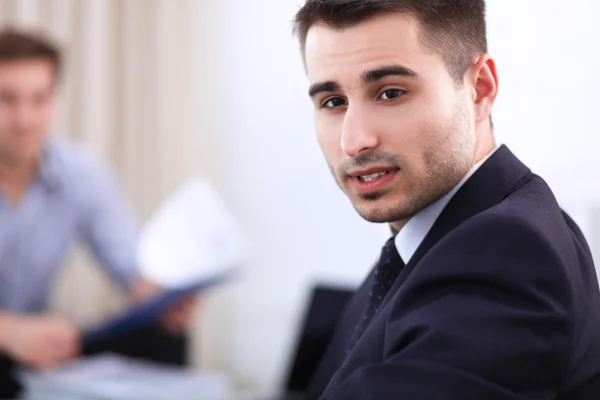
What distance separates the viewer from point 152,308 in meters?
1.81

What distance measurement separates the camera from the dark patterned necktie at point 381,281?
676 millimetres

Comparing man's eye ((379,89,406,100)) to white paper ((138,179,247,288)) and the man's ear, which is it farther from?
white paper ((138,179,247,288))

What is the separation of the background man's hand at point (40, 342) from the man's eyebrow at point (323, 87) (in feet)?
4.73

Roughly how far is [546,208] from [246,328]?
2.64 m

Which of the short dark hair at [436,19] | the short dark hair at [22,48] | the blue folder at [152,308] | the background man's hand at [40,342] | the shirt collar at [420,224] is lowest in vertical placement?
the background man's hand at [40,342]

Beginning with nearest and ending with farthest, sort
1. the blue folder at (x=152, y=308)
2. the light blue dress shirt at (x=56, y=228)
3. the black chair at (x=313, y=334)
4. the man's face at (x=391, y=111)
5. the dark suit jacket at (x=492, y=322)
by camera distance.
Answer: the dark suit jacket at (x=492, y=322) < the man's face at (x=391, y=111) < the blue folder at (x=152, y=308) < the black chair at (x=313, y=334) < the light blue dress shirt at (x=56, y=228)

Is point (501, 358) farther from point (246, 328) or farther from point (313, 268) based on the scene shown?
point (246, 328)

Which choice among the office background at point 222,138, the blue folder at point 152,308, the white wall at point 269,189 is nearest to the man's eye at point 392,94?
the blue folder at point 152,308

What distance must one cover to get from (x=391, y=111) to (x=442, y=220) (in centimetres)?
11

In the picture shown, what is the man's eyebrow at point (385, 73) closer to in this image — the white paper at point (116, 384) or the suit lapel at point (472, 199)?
the suit lapel at point (472, 199)

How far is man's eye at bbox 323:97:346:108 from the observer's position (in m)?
0.65

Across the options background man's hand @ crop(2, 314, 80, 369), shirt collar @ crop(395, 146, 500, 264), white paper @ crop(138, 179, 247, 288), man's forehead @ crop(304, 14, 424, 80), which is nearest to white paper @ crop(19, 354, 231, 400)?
background man's hand @ crop(2, 314, 80, 369)

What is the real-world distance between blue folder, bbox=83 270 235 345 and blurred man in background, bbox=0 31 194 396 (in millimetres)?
181

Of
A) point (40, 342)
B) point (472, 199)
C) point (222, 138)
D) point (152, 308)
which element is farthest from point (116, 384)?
point (222, 138)
